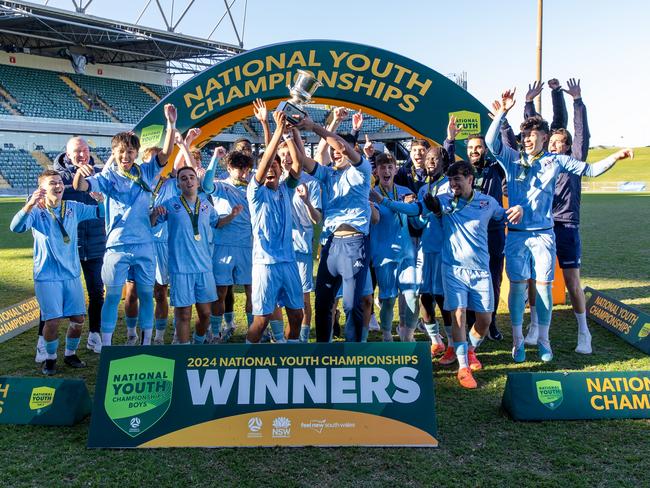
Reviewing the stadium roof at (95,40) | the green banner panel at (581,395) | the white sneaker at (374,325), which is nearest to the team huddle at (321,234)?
the green banner panel at (581,395)

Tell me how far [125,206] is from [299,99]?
1852 millimetres

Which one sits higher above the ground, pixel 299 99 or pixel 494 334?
pixel 299 99

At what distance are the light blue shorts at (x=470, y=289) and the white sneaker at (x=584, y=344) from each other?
1288mm

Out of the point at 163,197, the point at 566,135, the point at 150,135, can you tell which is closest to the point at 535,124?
the point at 566,135

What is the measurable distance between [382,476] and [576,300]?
3188 mm

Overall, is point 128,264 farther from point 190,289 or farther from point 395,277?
point 395,277

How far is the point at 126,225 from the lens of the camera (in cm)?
470

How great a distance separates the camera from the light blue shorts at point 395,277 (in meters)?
4.88

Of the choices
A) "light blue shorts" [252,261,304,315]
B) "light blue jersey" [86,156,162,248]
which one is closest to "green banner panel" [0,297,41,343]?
"light blue jersey" [86,156,162,248]

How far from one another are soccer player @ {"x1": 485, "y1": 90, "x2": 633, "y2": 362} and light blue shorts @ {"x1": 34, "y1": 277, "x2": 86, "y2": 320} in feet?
13.0

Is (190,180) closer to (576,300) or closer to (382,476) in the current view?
(382,476)

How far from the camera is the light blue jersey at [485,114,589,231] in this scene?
189 inches

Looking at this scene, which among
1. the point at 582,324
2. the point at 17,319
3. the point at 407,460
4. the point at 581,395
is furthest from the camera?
the point at 17,319

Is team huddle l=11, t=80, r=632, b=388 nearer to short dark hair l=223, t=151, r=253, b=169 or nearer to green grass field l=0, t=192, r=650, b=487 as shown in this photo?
short dark hair l=223, t=151, r=253, b=169
